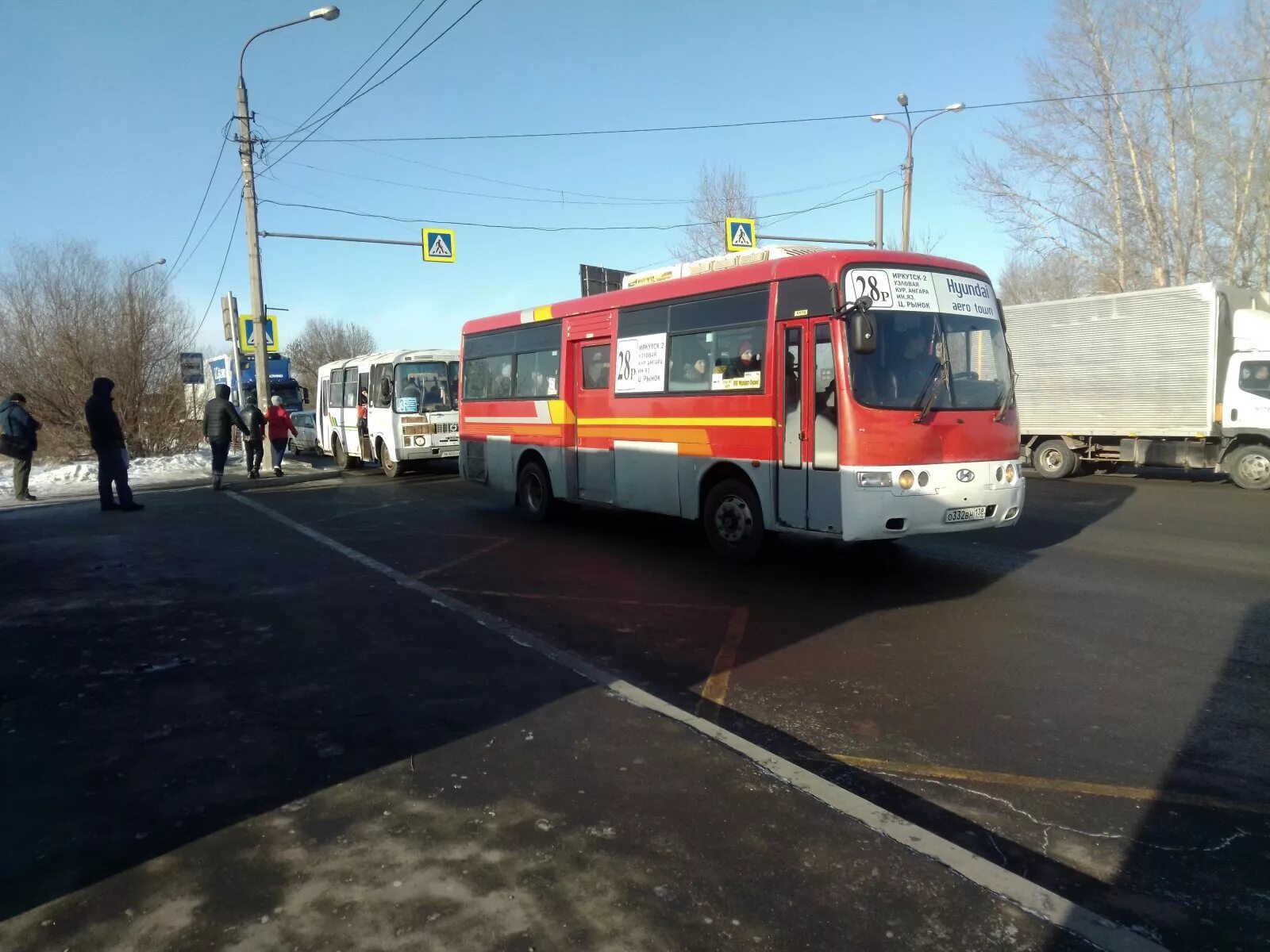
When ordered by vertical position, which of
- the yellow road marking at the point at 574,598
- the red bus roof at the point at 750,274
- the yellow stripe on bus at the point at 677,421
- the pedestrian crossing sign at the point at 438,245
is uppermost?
the pedestrian crossing sign at the point at 438,245

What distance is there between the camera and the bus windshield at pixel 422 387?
748 inches

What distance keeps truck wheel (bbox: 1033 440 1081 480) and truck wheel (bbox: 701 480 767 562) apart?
11.2 metres

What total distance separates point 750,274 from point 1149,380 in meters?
11.0

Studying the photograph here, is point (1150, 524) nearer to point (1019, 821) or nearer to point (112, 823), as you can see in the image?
point (1019, 821)

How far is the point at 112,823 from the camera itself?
150 inches

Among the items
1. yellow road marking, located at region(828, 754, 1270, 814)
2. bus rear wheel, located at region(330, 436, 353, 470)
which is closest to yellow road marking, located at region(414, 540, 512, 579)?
yellow road marking, located at region(828, 754, 1270, 814)

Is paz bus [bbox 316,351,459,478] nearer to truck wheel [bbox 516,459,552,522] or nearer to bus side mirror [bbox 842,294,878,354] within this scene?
truck wheel [bbox 516,459,552,522]

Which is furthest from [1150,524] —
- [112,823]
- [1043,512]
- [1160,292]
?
[112,823]

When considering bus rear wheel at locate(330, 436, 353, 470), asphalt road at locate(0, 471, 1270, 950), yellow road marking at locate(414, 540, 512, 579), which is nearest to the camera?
asphalt road at locate(0, 471, 1270, 950)

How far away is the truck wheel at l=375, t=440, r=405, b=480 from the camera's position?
19.6m

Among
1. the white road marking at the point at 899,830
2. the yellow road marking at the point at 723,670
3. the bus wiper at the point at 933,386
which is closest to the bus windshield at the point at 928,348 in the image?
the bus wiper at the point at 933,386

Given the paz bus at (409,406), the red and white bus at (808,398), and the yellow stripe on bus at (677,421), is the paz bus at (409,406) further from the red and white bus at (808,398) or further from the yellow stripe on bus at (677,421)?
the red and white bus at (808,398)

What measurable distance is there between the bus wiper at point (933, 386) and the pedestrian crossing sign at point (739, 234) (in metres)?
16.3

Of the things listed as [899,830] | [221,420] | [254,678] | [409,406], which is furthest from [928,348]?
[221,420]
